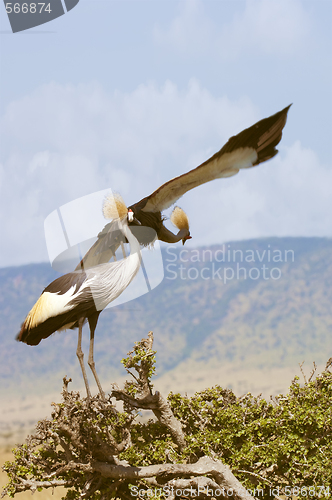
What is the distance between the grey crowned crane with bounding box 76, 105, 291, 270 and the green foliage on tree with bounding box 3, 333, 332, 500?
3.50 ft

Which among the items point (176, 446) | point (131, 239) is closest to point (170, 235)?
point (131, 239)

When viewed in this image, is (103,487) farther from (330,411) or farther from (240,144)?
(240,144)

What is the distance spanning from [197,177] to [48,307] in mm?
1912

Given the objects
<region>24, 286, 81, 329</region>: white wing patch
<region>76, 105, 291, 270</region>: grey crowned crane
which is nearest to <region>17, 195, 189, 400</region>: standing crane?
<region>24, 286, 81, 329</region>: white wing patch

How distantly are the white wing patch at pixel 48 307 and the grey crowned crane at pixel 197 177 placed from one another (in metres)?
0.44

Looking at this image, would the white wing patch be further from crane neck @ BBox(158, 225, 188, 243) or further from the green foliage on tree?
crane neck @ BBox(158, 225, 188, 243)

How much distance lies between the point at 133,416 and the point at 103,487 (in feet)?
2.94

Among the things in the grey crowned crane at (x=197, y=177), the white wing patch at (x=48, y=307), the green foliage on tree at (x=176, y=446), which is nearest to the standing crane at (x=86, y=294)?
the white wing patch at (x=48, y=307)

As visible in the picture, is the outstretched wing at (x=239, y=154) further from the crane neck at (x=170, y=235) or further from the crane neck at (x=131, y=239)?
the crane neck at (x=170, y=235)

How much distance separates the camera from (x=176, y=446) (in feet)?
17.6

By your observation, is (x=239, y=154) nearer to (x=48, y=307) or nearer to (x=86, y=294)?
(x=86, y=294)

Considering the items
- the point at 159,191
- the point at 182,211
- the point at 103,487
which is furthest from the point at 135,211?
the point at 103,487

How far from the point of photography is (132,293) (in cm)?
513

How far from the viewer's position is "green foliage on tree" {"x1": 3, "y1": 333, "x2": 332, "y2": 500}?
15.9 ft
